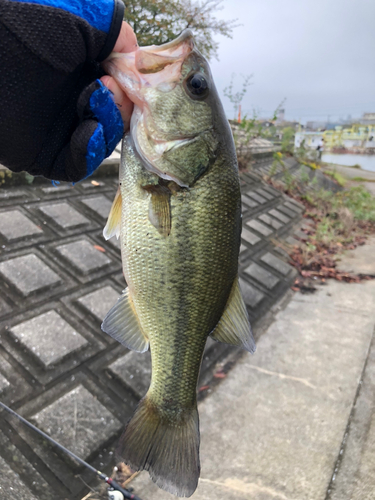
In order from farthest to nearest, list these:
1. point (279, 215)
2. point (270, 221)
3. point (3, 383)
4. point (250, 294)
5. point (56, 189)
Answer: point (279, 215), point (270, 221), point (250, 294), point (56, 189), point (3, 383)

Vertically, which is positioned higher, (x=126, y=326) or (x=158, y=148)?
(x=158, y=148)

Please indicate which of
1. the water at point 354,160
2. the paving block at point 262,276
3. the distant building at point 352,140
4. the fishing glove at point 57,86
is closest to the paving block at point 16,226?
the fishing glove at point 57,86

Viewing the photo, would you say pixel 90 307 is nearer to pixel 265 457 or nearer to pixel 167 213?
pixel 265 457

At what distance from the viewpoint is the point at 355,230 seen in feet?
27.3

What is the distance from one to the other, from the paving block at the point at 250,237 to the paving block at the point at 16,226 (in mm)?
3204

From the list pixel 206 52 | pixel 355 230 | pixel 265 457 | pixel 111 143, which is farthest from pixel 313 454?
pixel 206 52

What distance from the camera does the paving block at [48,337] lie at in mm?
2709

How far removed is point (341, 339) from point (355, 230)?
4940 millimetres

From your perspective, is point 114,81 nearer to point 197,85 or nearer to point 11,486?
point 197,85

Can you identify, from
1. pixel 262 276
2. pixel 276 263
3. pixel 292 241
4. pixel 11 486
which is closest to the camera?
pixel 11 486

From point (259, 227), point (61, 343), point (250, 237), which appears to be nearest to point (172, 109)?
point (61, 343)

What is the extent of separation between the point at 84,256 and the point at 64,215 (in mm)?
663

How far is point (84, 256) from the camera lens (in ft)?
12.1

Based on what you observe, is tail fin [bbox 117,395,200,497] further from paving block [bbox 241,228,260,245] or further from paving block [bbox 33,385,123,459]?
paving block [bbox 241,228,260,245]
